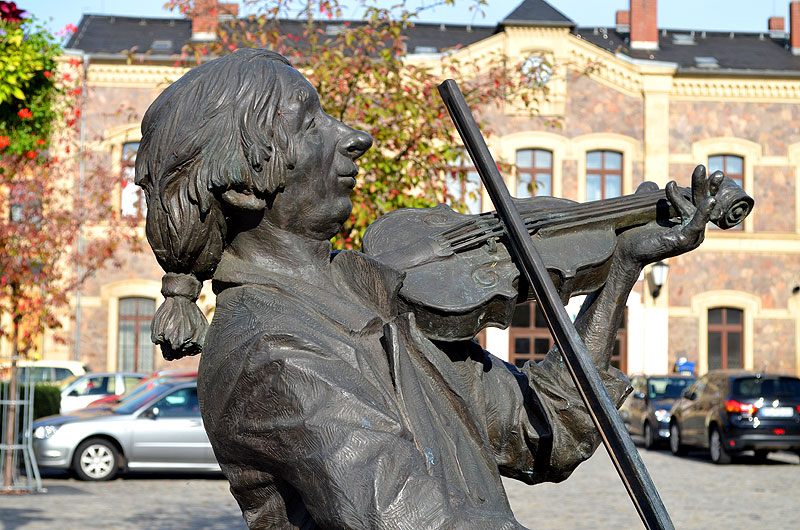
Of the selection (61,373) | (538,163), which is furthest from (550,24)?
(61,373)

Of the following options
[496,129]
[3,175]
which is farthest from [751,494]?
[496,129]

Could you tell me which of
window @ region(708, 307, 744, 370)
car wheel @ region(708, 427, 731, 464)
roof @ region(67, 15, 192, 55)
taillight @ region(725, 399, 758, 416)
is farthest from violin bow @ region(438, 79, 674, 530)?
window @ region(708, 307, 744, 370)

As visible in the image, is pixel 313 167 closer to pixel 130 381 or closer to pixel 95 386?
pixel 95 386

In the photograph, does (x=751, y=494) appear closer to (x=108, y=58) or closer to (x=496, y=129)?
(x=496, y=129)

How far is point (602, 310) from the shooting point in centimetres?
232

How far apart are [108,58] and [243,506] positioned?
2917 cm

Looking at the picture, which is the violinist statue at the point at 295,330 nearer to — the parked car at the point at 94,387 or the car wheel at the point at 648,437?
the car wheel at the point at 648,437

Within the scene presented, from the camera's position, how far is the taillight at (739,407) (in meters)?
17.3

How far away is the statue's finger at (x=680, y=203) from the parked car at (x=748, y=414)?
1580cm

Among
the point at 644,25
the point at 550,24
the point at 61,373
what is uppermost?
the point at 644,25

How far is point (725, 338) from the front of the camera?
31516 mm

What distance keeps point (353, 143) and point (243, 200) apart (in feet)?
0.77

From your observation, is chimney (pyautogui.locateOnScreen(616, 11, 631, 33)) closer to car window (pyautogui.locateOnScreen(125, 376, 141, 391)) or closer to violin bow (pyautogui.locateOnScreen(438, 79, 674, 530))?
car window (pyautogui.locateOnScreen(125, 376, 141, 391))

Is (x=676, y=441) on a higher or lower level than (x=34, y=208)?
lower
